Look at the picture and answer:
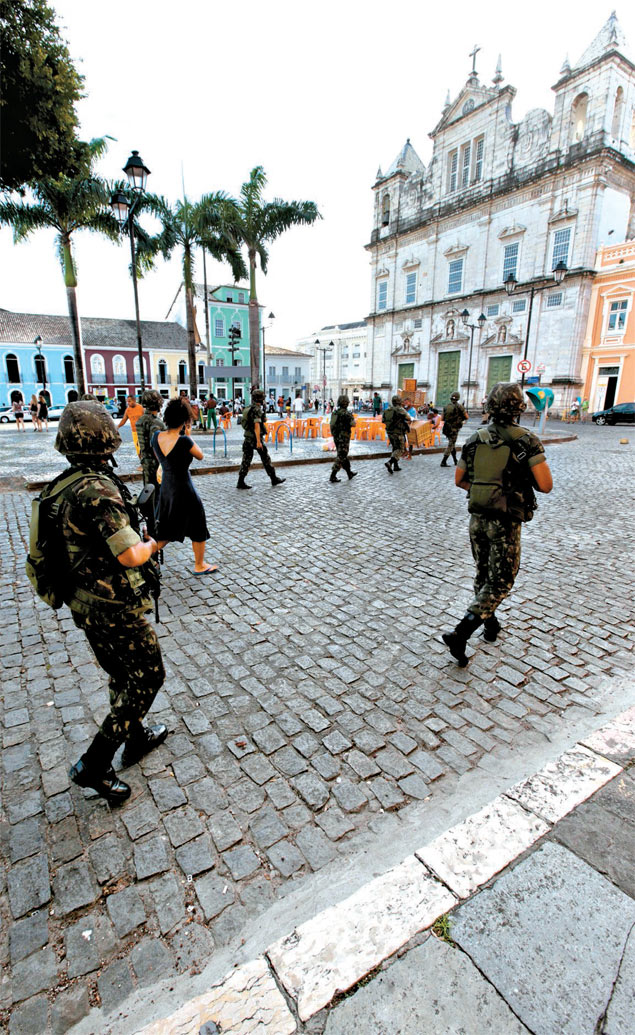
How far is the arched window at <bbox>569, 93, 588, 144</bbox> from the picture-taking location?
28.4 meters

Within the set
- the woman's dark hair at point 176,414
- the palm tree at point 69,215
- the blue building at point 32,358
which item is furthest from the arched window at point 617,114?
the blue building at point 32,358

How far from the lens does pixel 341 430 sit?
32.0 feet

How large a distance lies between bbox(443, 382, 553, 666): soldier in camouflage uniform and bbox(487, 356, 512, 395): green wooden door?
3240 cm

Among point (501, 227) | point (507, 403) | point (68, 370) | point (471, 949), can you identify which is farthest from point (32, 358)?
point (471, 949)

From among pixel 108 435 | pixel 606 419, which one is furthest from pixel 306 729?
pixel 606 419

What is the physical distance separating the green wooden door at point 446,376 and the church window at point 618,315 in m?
10.2

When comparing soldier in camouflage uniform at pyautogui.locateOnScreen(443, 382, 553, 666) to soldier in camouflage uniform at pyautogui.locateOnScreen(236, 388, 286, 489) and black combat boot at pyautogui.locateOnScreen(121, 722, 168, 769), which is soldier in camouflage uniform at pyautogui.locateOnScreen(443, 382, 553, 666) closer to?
black combat boot at pyautogui.locateOnScreen(121, 722, 168, 769)

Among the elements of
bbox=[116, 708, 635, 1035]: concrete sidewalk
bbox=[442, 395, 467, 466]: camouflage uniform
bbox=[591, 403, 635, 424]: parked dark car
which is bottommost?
bbox=[116, 708, 635, 1035]: concrete sidewalk

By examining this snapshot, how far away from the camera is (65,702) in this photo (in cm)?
306

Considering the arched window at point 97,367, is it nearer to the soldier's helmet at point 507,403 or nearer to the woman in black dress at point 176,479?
the woman in black dress at point 176,479

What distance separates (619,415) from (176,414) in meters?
28.9

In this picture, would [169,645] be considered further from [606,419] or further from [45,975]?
[606,419]

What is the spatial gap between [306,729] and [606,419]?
30.0 metres

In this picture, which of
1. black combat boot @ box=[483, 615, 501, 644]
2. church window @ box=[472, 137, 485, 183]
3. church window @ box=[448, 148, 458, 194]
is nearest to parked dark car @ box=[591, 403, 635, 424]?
church window @ box=[472, 137, 485, 183]
